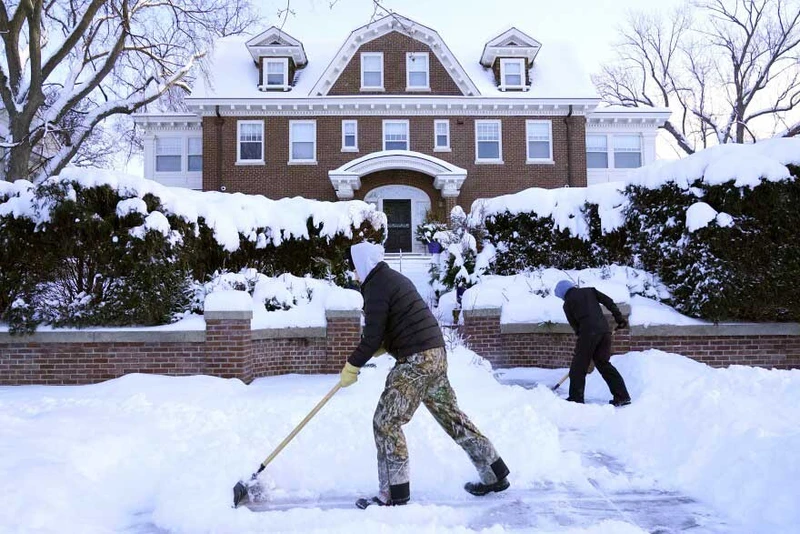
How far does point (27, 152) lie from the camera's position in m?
18.3

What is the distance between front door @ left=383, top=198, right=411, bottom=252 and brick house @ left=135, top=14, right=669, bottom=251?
1.5 inches

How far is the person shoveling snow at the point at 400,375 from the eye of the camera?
4242mm

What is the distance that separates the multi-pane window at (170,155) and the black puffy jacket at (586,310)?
787 inches

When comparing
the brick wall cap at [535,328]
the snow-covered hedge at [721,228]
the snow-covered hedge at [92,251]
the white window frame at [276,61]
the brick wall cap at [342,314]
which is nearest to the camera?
the snow-covered hedge at [92,251]

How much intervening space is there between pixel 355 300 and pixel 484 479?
4.91m

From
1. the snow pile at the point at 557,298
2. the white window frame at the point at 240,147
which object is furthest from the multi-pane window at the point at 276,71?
the snow pile at the point at 557,298

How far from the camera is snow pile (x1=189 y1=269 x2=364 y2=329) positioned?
8594 millimetres

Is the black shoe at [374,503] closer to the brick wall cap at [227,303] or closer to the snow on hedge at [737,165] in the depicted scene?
the brick wall cap at [227,303]

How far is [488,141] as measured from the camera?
75.0ft

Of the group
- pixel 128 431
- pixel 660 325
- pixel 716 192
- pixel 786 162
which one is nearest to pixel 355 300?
pixel 128 431

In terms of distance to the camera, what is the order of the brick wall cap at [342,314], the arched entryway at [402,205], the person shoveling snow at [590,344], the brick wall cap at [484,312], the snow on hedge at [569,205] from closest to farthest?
the person shoveling snow at [590,344] < the brick wall cap at [342,314] < the brick wall cap at [484,312] < the snow on hedge at [569,205] < the arched entryway at [402,205]

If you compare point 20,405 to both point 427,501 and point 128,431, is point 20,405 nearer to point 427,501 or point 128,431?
point 128,431

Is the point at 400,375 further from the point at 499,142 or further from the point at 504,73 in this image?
the point at 504,73

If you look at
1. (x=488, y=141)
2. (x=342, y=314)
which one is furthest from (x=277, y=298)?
(x=488, y=141)
